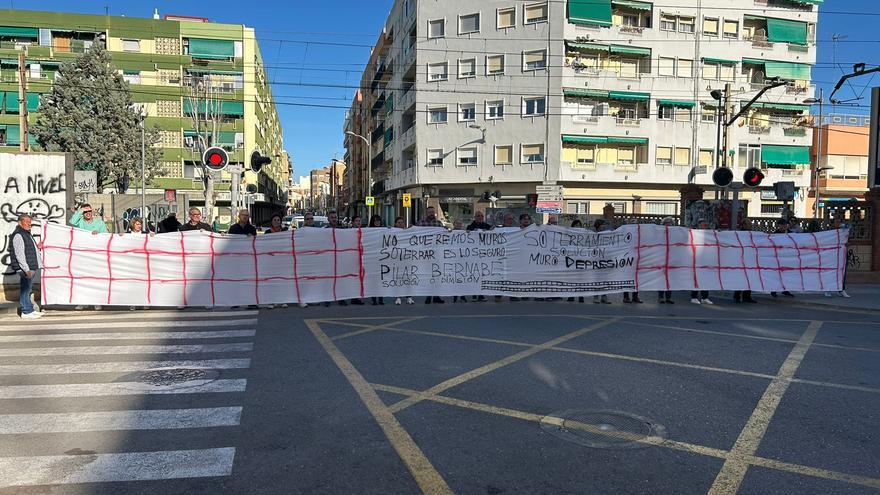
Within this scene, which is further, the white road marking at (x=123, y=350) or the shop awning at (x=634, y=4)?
the shop awning at (x=634, y=4)

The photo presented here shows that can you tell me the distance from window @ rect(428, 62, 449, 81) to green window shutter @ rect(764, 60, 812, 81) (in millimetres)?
22596

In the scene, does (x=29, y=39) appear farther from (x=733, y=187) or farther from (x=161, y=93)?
(x=733, y=187)

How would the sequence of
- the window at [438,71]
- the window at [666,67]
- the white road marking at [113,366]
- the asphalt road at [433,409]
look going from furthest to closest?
the window at [438,71] → the window at [666,67] → the white road marking at [113,366] → the asphalt road at [433,409]

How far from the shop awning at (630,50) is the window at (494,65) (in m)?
7.40

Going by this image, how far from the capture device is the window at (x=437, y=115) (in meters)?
42.6

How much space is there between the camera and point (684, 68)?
136 feet

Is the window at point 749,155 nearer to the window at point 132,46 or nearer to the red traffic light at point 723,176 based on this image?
Answer: the red traffic light at point 723,176

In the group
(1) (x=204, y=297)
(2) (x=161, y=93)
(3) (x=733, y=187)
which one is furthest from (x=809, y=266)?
Result: (2) (x=161, y=93)

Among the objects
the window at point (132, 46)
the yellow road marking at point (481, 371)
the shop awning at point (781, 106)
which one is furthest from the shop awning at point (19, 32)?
the yellow road marking at point (481, 371)

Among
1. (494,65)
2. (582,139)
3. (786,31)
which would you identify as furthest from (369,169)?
(786,31)

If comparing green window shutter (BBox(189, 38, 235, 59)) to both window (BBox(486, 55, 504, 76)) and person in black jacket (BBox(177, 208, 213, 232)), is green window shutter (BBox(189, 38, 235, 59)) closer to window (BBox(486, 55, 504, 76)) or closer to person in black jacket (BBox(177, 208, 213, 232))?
window (BBox(486, 55, 504, 76))

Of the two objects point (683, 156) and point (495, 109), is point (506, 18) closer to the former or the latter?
point (495, 109)

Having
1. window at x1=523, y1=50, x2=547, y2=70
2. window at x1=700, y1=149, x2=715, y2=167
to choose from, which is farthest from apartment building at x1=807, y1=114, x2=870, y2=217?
window at x1=523, y1=50, x2=547, y2=70

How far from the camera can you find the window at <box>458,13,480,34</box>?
41.1 metres
